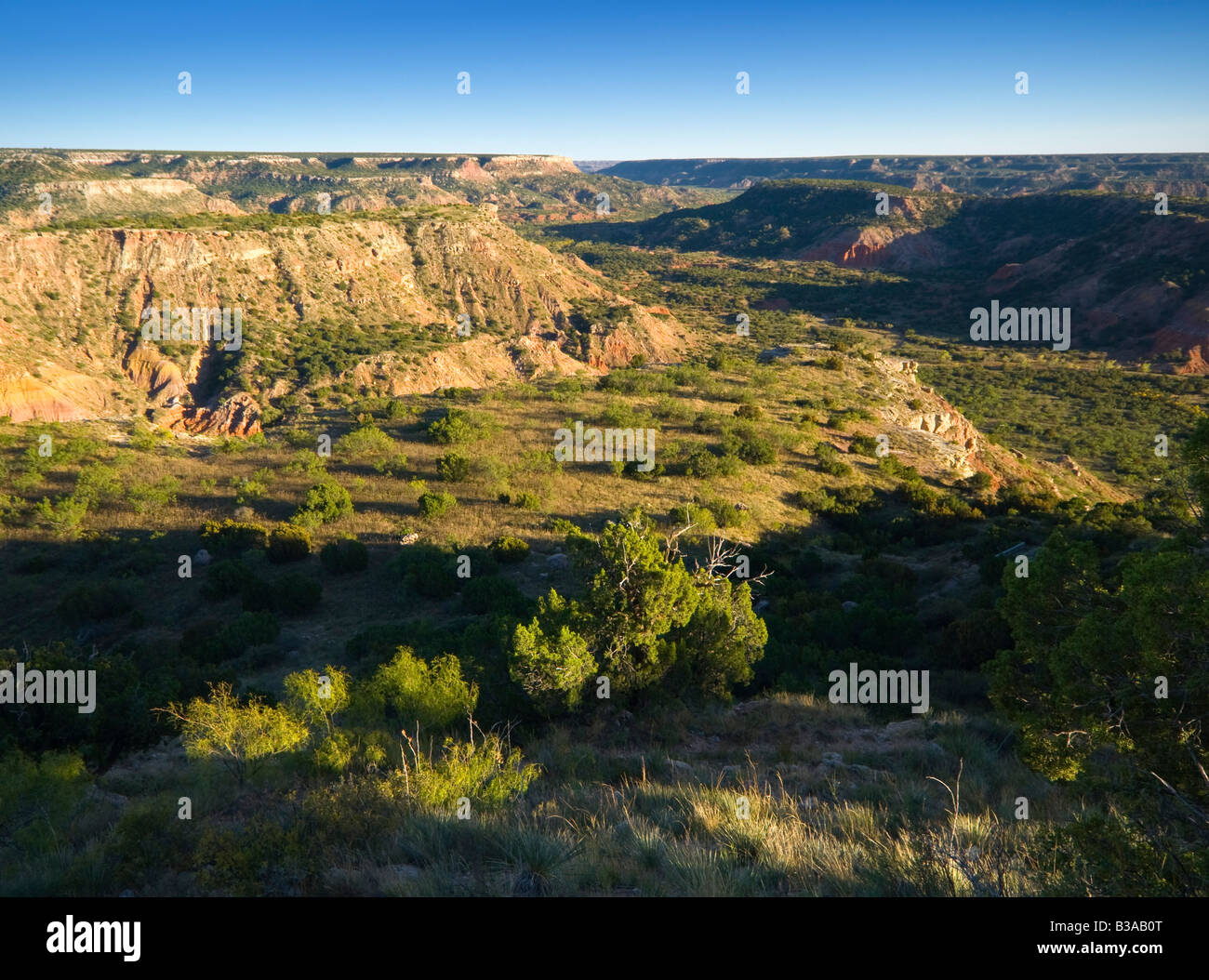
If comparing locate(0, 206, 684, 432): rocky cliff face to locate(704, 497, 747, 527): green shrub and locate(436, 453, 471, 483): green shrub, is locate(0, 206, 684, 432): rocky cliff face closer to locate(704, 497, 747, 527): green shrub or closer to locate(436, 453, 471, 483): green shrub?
locate(436, 453, 471, 483): green shrub

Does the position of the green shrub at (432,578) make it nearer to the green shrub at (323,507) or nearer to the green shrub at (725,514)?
the green shrub at (323,507)

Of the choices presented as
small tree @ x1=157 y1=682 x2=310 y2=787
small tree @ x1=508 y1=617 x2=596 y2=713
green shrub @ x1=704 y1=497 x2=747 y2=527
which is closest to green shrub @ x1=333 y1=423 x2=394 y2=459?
green shrub @ x1=704 y1=497 x2=747 y2=527

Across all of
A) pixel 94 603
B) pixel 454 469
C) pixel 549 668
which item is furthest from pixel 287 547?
A: pixel 549 668

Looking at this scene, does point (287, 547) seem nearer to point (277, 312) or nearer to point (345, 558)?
point (345, 558)

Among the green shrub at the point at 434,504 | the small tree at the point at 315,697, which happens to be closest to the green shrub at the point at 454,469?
the green shrub at the point at 434,504

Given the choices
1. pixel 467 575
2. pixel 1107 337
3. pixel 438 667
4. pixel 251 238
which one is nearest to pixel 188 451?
pixel 467 575

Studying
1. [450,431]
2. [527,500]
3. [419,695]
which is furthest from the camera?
[450,431]
